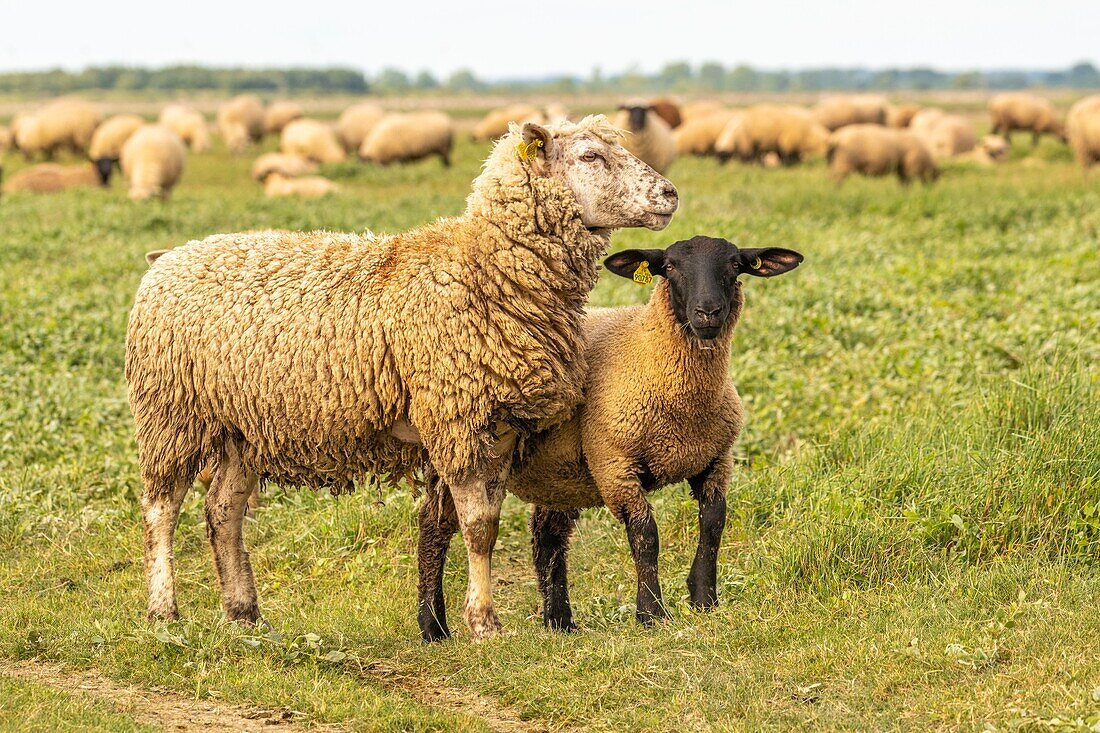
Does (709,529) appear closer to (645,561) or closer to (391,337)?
(645,561)

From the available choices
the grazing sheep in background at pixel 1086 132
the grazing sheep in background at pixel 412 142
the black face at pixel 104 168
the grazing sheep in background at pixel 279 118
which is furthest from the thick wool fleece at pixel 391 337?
the grazing sheep in background at pixel 279 118

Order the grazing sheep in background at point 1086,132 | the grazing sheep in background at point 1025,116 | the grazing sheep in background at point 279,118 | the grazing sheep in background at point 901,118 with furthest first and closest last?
the grazing sheep in background at point 279,118 → the grazing sheep in background at point 901,118 → the grazing sheep in background at point 1025,116 → the grazing sheep in background at point 1086,132

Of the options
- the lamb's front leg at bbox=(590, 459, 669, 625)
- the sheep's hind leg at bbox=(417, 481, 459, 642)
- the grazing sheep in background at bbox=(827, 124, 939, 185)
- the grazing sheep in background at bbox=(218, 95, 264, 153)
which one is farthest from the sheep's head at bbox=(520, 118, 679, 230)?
the grazing sheep in background at bbox=(218, 95, 264, 153)

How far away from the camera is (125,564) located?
7344 millimetres

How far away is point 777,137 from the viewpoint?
32406mm

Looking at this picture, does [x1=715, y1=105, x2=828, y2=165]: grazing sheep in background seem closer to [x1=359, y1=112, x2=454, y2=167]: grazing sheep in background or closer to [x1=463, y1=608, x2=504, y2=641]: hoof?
[x1=359, y1=112, x2=454, y2=167]: grazing sheep in background

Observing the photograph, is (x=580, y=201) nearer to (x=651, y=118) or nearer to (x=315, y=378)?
(x=315, y=378)

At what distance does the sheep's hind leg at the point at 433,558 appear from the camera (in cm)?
622

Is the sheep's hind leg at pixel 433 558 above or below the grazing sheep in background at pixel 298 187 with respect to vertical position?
above

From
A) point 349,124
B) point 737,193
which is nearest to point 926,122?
point 349,124

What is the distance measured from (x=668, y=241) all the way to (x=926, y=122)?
28010 millimetres

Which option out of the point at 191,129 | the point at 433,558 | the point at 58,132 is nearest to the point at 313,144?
the point at 191,129

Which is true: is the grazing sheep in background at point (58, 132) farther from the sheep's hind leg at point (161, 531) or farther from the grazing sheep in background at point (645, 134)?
the sheep's hind leg at point (161, 531)

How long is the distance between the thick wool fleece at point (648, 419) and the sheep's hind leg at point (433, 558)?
16.1 inches
